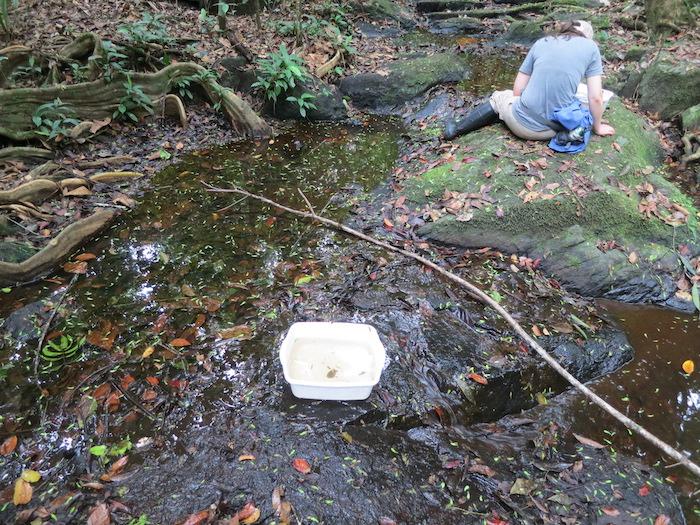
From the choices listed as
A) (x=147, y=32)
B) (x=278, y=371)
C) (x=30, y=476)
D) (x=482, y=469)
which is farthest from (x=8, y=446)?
(x=147, y=32)

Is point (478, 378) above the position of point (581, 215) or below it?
below

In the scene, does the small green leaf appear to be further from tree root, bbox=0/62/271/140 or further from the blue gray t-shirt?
the blue gray t-shirt

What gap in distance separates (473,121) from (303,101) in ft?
9.32

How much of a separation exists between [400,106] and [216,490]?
712cm

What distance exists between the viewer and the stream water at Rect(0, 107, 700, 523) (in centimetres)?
286

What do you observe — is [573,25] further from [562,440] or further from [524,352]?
[562,440]

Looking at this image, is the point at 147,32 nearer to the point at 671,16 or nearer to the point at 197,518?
the point at 197,518

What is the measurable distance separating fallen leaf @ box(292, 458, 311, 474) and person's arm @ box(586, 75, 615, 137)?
4716 millimetres


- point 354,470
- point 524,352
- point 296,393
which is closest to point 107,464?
point 296,393

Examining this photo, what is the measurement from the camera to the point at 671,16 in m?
8.80

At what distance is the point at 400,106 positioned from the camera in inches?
319

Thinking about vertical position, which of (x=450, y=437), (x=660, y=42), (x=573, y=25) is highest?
(x=573, y=25)

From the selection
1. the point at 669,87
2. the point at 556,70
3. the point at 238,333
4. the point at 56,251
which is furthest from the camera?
the point at 669,87

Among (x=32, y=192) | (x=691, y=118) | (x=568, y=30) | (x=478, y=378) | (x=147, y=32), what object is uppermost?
(x=568, y=30)
